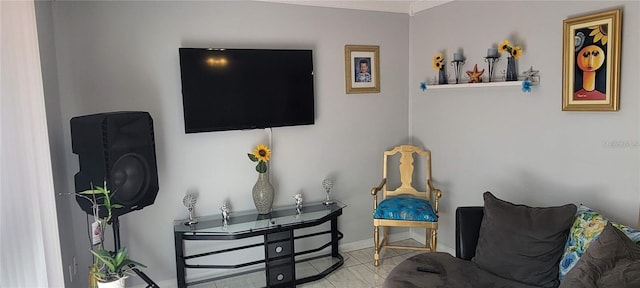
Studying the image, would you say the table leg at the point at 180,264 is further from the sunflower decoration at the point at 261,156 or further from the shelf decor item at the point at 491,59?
the shelf decor item at the point at 491,59

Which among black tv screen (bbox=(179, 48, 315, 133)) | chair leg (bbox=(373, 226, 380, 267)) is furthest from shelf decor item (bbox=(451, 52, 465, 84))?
chair leg (bbox=(373, 226, 380, 267))

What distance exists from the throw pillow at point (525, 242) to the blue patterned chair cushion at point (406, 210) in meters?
0.86

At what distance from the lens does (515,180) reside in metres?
3.03

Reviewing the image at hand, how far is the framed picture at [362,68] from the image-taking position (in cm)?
366

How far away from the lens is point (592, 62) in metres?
2.42

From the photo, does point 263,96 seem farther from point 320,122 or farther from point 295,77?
point 320,122

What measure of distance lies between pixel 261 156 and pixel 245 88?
1.80 feet

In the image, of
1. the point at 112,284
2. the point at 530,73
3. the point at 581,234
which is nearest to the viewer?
the point at 112,284

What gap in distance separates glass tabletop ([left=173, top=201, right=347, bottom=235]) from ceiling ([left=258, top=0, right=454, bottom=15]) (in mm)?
1739

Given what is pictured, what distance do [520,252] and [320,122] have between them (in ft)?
6.29

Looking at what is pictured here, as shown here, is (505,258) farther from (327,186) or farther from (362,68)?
(362,68)

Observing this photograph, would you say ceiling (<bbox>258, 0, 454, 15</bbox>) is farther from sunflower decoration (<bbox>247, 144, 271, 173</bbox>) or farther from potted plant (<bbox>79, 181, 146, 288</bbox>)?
potted plant (<bbox>79, 181, 146, 288</bbox>)

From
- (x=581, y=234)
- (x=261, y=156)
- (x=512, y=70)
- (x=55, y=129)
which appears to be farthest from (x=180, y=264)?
(x=512, y=70)

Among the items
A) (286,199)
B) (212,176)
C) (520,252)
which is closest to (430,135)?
(286,199)
